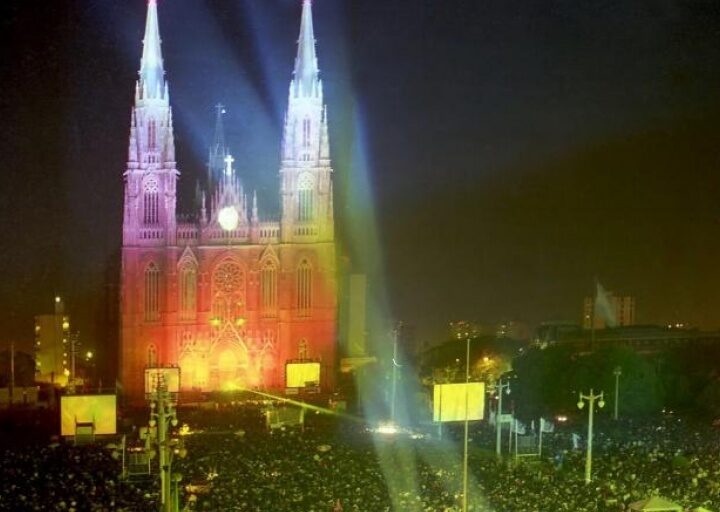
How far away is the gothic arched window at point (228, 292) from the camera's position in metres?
52.4

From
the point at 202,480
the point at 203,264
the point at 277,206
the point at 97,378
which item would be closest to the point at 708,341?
the point at 277,206

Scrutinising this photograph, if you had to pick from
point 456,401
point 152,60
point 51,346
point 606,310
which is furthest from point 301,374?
point 606,310

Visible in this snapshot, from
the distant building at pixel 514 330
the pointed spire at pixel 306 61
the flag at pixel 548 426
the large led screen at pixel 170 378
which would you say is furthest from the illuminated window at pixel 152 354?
the distant building at pixel 514 330

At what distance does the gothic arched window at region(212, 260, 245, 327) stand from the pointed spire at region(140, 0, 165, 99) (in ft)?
32.7

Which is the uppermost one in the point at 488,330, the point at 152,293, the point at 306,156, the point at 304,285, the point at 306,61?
the point at 306,61

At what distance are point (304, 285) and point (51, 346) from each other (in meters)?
13.6

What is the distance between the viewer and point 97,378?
2124 inches

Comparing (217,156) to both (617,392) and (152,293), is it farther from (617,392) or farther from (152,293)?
(617,392)

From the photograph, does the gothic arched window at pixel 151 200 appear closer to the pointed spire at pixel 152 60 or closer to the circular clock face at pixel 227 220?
the circular clock face at pixel 227 220

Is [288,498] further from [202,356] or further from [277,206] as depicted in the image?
[277,206]

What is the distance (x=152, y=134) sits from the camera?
5216 cm

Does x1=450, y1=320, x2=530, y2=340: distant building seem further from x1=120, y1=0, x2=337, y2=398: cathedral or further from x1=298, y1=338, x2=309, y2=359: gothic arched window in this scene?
x1=120, y1=0, x2=337, y2=398: cathedral

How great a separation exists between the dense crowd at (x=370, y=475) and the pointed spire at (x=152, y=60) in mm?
22832

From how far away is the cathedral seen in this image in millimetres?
51438
